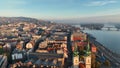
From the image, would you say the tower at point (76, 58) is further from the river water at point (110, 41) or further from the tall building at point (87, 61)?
the river water at point (110, 41)

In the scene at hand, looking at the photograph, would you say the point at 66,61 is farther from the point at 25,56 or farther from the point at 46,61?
the point at 25,56

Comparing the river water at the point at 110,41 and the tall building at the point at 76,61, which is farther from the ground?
the tall building at the point at 76,61

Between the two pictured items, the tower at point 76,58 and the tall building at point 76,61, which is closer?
the tower at point 76,58

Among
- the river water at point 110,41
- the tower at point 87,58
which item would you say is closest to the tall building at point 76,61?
the tower at point 87,58

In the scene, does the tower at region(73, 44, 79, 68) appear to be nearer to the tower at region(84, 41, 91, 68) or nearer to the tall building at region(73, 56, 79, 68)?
the tall building at region(73, 56, 79, 68)

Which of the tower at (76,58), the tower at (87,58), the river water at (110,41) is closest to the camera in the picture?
the tower at (87,58)

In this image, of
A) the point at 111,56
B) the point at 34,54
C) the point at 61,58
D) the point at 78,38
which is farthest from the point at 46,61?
the point at 78,38

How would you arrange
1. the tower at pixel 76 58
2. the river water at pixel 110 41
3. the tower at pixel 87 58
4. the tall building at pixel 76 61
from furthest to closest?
the river water at pixel 110 41, the tall building at pixel 76 61, the tower at pixel 76 58, the tower at pixel 87 58

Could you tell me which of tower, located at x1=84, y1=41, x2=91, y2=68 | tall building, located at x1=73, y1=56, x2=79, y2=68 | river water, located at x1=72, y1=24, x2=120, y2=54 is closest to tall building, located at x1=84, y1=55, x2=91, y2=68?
tower, located at x1=84, y1=41, x2=91, y2=68

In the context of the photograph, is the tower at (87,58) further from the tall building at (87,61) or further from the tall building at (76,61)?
the tall building at (76,61)

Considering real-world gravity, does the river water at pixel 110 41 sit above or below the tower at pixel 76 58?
below

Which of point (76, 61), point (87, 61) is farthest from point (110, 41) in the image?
point (76, 61)

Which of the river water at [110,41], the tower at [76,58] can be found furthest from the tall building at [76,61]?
the river water at [110,41]
